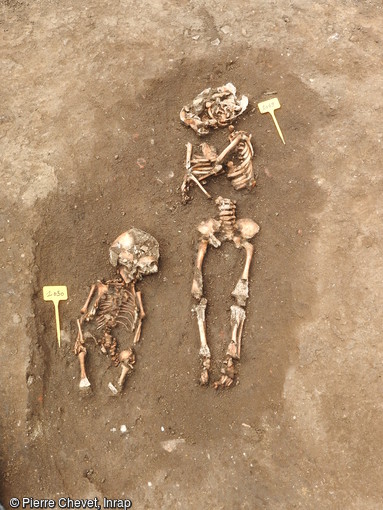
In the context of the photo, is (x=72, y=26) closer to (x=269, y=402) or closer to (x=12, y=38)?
(x=12, y=38)

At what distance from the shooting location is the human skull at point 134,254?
570 centimetres

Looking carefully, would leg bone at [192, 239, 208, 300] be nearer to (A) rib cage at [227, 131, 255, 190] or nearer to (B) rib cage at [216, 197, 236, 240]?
(B) rib cage at [216, 197, 236, 240]

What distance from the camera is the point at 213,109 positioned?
6.61 meters

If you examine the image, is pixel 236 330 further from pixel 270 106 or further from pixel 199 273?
pixel 270 106

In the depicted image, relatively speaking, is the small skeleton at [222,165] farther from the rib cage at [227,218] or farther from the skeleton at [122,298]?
the skeleton at [122,298]

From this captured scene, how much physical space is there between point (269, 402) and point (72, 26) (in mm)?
6418

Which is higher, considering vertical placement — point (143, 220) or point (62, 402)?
point (143, 220)

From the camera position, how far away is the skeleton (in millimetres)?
5621

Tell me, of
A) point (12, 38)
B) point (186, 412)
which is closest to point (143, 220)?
point (186, 412)

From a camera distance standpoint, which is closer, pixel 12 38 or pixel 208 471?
pixel 208 471

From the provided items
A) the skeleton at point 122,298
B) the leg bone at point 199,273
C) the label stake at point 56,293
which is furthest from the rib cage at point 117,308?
the leg bone at point 199,273

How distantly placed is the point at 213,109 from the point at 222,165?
88 centimetres

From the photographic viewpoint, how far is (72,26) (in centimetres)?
729

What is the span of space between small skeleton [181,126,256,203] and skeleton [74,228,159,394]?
1.08 metres
